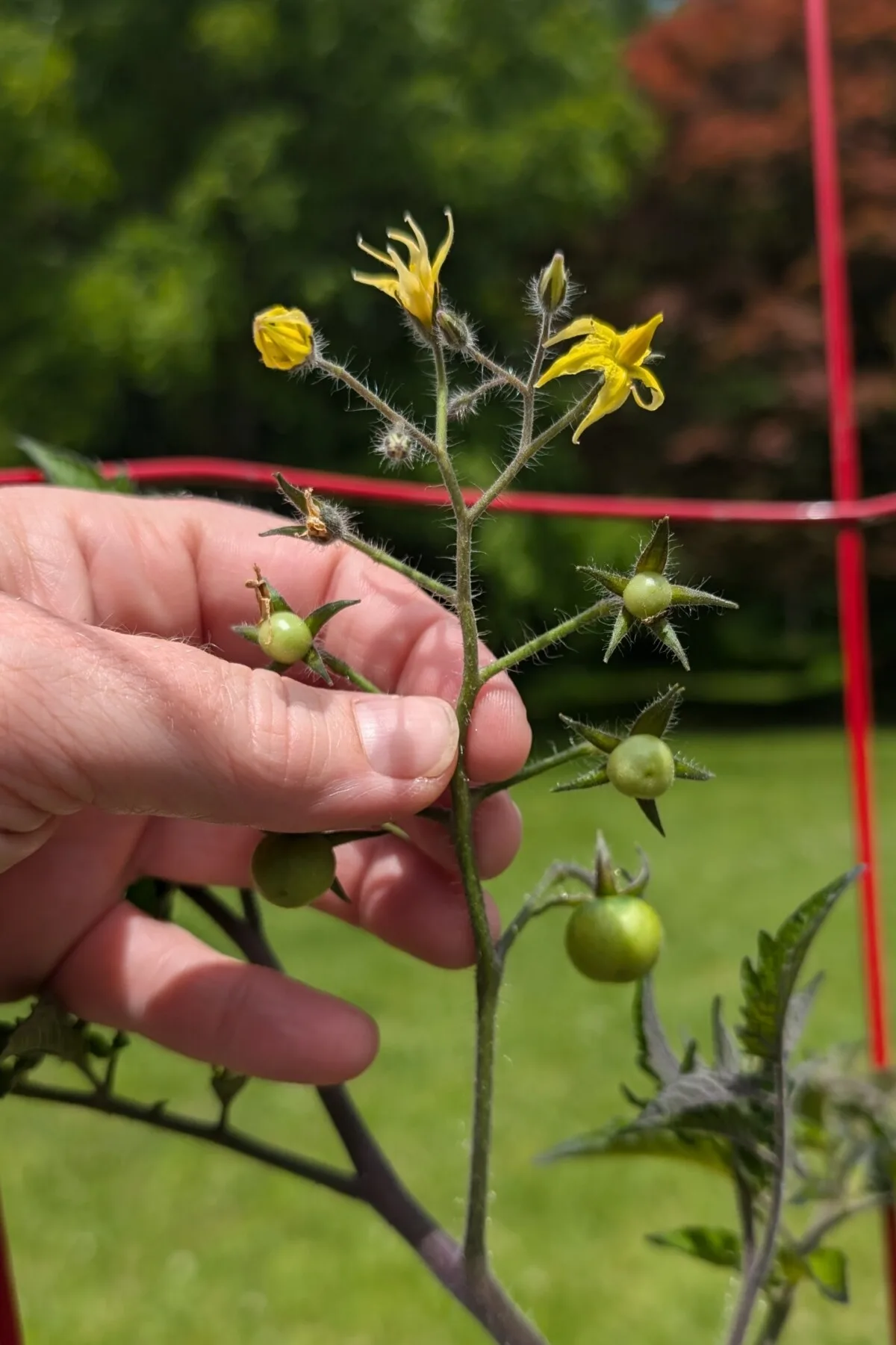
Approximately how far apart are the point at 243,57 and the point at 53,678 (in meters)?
6.61

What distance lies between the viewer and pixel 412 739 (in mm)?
557

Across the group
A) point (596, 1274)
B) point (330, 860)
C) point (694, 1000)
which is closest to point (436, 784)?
point (330, 860)

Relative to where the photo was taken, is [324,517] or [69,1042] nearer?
[324,517]

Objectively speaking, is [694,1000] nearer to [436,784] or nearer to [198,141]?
[436,784]

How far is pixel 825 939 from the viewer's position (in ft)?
12.2

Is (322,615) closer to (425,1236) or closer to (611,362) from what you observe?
(611,362)

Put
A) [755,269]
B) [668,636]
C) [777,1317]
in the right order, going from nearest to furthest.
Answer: [668,636], [777,1317], [755,269]

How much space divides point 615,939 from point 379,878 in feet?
0.93

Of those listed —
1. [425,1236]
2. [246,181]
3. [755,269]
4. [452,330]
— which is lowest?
[425,1236]

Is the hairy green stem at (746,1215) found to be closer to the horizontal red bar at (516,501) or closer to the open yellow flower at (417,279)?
the horizontal red bar at (516,501)

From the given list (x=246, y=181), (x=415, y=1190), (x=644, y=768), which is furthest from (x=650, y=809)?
(x=246, y=181)

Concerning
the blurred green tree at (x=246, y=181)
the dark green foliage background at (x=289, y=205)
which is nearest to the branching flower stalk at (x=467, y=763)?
the dark green foliage background at (x=289, y=205)

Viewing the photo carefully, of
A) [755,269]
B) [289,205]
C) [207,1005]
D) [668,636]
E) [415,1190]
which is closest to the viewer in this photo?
[668,636]

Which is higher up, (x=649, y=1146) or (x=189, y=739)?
(x=189, y=739)
